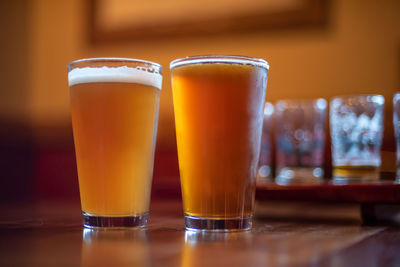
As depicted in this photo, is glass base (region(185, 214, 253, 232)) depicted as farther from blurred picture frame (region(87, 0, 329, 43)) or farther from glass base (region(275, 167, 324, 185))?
blurred picture frame (region(87, 0, 329, 43))

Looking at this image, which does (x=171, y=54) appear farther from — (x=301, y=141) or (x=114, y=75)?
(x=114, y=75)

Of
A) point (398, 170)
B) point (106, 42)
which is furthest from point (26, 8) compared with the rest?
point (398, 170)

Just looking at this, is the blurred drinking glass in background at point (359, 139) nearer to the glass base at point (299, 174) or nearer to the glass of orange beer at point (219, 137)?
the glass base at point (299, 174)

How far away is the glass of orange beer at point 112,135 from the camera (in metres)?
0.72

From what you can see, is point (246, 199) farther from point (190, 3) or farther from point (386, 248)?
point (190, 3)

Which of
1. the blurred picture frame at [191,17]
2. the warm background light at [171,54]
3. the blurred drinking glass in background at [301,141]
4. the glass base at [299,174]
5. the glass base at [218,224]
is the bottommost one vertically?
the glass base at [299,174]

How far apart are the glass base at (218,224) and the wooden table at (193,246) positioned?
0.06 feet

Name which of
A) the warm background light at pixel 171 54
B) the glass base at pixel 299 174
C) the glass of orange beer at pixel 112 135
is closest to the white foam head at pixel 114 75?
the glass of orange beer at pixel 112 135

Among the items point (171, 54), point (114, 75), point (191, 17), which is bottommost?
point (114, 75)

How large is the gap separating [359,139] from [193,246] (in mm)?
978

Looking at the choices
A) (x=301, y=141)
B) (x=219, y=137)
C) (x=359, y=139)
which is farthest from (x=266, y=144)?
(x=219, y=137)

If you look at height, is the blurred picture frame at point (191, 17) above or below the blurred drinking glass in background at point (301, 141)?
above

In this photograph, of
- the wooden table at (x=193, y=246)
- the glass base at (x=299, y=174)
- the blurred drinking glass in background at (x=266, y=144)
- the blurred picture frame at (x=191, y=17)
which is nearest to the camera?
the wooden table at (x=193, y=246)

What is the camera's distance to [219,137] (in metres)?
0.69
